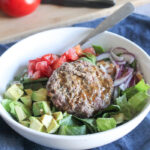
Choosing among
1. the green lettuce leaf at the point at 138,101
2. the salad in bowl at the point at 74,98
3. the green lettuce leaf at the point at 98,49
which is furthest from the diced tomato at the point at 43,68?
the green lettuce leaf at the point at 138,101

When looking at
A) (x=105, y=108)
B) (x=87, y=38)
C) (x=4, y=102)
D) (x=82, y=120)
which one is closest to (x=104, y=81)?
(x=105, y=108)

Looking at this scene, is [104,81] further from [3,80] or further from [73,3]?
[73,3]

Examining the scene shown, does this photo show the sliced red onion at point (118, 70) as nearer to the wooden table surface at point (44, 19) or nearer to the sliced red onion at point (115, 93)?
the sliced red onion at point (115, 93)

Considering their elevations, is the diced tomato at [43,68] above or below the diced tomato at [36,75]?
above

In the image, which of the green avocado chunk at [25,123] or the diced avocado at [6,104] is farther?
the diced avocado at [6,104]

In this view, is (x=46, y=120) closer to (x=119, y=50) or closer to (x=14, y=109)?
(x=14, y=109)

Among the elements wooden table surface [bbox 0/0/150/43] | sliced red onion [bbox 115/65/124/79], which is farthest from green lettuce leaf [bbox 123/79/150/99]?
wooden table surface [bbox 0/0/150/43]

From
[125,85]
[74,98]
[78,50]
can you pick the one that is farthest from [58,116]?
[78,50]
